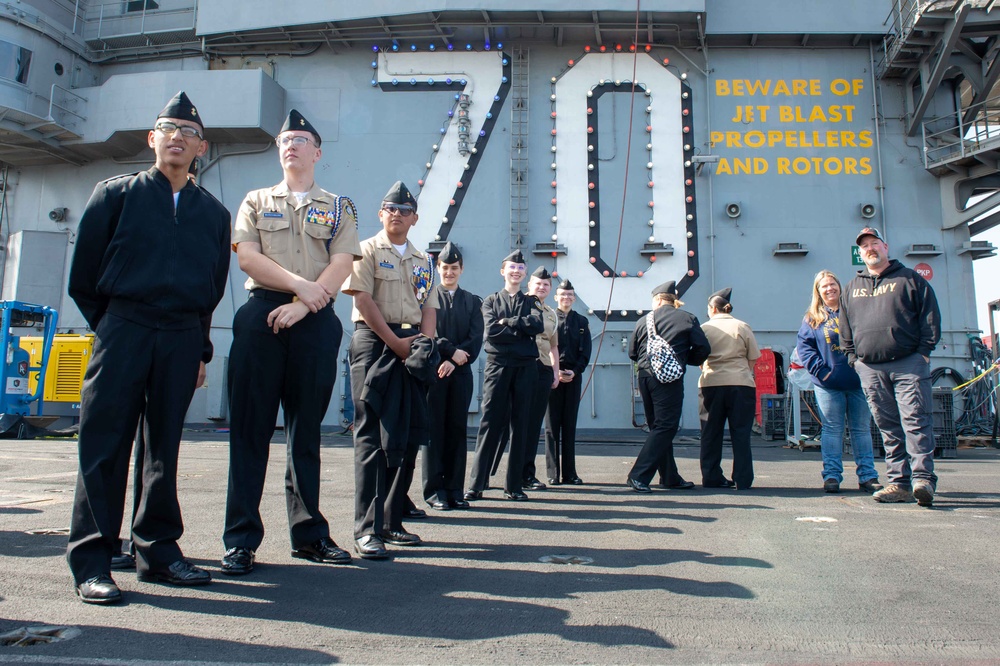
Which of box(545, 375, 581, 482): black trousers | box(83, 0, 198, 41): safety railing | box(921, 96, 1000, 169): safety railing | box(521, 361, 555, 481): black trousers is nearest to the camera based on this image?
box(521, 361, 555, 481): black trousers

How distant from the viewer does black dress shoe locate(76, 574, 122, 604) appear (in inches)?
93.5

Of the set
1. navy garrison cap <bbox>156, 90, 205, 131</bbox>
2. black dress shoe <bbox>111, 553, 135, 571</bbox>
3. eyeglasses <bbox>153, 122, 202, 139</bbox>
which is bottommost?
black dress shoe <bbox>111, 553, 135, 571</bbox>

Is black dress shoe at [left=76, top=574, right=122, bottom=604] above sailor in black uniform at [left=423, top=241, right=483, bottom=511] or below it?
below

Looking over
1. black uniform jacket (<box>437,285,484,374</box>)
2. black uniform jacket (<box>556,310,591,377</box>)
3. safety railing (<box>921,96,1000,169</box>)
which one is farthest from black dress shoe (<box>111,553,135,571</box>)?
safety railing (<box>921,96,1000,169</box>)

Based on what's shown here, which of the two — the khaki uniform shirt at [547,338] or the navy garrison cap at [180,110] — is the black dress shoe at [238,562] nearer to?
the navy garrison cap at [180,110]

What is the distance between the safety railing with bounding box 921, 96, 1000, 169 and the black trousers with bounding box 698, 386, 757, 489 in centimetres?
919

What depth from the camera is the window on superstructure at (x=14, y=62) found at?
44.8 feet

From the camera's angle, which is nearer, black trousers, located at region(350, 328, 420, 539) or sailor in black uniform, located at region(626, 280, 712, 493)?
black trousers, located at region(350, 328, 420, 539)

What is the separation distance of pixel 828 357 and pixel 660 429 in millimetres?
1449

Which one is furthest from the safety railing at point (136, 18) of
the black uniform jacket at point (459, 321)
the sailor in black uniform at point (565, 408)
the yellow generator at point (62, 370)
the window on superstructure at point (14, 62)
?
the black uniform jacket at point (459, 321)

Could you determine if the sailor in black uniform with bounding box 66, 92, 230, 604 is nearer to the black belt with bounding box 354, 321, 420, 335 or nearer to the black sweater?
the black belt with bounding box 354, 321, 420, 335

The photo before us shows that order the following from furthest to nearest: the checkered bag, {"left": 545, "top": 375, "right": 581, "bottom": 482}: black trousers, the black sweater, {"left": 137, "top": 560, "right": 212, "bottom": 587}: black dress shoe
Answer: {"left": 545, "top": 375, "right": 581, "bottom": 482}: black trousers
the checkered bag
the black sweater
{"left": 137, "top": 560, "right": 212, "bottom": 587}: black dress shoe

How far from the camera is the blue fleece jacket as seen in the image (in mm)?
5664


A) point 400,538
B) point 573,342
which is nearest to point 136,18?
point 573,342
